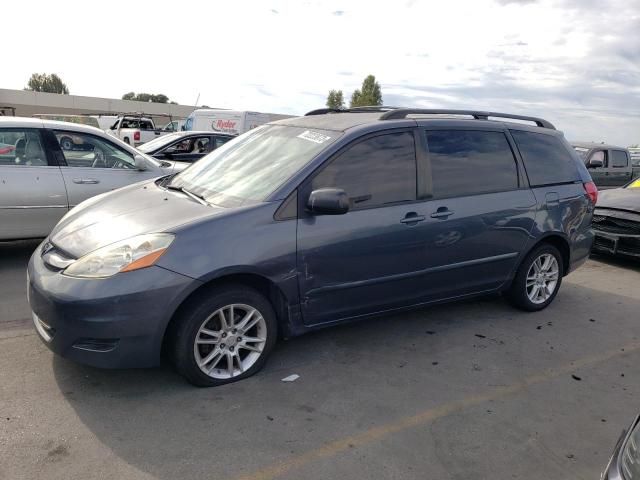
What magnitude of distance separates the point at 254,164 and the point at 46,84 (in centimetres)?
10916

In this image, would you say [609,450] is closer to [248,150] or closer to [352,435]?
[352,435]

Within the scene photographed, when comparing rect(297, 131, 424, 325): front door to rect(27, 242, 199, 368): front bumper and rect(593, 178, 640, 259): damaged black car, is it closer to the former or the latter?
rect(27, 242, 199, 368): front bumper

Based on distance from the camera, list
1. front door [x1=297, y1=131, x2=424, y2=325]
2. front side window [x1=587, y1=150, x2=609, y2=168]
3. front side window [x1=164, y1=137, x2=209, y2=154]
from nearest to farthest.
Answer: front door [x1=297, y1=131, x2=424, y2=325] < front side window [x1=164, y1=137, x2=209, y2=154] < front side window [x1=587, y1=150, x2=609, y2=168]

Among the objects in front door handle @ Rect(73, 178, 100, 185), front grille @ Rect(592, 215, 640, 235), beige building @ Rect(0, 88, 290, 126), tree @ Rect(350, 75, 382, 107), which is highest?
tree @ Rect(350, 75, 382, 107)

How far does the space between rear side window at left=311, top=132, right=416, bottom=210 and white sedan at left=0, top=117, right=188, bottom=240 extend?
3.64m

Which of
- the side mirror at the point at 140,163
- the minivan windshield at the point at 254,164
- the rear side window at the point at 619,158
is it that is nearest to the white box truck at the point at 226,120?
the rear side window at the point at 619,158

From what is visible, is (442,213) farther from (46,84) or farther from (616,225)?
(46,84)

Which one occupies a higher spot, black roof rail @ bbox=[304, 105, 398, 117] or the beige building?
the beige building

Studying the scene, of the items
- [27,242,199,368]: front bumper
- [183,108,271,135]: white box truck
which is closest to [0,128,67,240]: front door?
[27,242,199,368]: front bumper

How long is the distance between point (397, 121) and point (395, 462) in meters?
2.51

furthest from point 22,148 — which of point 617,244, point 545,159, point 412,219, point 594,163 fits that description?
point 594,163

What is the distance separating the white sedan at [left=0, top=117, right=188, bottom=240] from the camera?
566 centimetres

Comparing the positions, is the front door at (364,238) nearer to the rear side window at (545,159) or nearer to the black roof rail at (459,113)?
the black roof rail at (459,113)

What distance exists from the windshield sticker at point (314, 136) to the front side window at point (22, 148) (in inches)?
135
